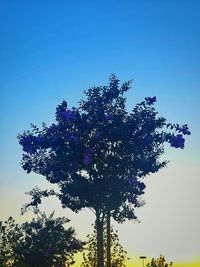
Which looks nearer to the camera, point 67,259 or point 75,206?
point 75,206

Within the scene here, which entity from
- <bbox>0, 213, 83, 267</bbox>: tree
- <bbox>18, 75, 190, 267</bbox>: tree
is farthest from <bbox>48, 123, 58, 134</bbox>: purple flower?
<bbox>0, 213, 83, 267</bbox>: tree

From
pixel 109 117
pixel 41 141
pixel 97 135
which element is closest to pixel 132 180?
pixel 97 135

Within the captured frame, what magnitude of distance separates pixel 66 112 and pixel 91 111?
2027mm

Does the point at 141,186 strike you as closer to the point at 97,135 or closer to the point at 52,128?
the point at 97,135

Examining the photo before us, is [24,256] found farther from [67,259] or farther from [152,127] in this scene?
[152,127]

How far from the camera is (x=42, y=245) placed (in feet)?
139

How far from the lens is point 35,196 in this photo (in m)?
36.7

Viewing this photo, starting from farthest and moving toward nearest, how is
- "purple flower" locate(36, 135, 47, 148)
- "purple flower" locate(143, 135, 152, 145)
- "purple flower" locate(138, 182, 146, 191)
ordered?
"purple flower" locate(36, 135, 47, 148)
"purple flower" locate(143, 135, 152, 145)
"purple flower" locate(138, 182, 146, 191)

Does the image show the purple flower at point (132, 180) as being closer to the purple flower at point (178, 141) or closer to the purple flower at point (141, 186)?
the purple flower at point (141, 186)

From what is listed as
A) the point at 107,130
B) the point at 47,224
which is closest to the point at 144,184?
the point at 107,130

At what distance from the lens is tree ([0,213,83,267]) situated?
41.6 m

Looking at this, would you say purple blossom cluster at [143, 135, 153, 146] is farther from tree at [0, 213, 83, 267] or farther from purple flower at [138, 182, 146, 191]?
tree at [0, 213, 83, 267]

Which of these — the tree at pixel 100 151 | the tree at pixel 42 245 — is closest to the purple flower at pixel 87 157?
the tree at pixel 100 151

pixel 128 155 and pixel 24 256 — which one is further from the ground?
pixel 128 155
